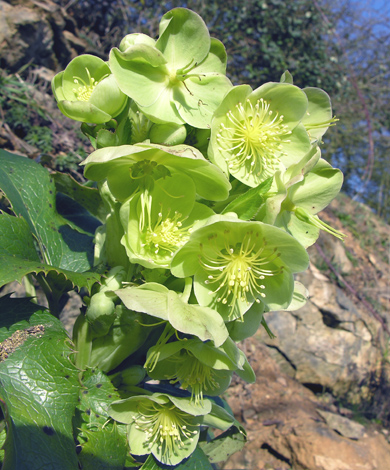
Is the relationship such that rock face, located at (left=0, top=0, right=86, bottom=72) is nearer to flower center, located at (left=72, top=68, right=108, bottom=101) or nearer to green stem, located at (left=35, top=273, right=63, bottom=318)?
flower center, located at (left=72, top=68, right=108, bottom=101)

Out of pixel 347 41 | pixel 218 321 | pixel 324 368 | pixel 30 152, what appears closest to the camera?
pixel 218 321

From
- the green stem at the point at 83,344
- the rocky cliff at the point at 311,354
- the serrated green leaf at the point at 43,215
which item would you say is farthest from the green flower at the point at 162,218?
the rocky cliff at the point at 311,354

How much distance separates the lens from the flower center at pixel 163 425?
0.87 m

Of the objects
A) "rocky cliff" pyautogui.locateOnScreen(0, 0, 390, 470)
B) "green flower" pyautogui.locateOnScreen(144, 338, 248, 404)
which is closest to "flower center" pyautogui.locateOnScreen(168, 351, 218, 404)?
"green flower" pyautogui.locateOnScreen(144, 338, 248, 404)

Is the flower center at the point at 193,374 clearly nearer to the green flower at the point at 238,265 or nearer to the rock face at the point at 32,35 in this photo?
the green flower at the point at 238,265

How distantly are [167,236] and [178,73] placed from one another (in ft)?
1.12

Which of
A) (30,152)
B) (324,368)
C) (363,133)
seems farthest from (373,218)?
(30,152)

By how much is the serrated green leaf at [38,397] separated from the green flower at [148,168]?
1.03 feet

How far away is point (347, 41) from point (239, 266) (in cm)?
540

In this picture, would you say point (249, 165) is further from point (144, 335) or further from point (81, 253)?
point (81, 253)

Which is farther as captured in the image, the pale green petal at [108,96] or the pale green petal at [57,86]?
the pale green petal at [57,86]

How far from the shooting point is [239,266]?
0.75 meters

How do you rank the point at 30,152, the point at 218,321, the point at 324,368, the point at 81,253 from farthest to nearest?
the point at 324,368 < the point at 30,152 < the point at 81,253 < the point at 218,321

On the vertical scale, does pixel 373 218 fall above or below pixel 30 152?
below
